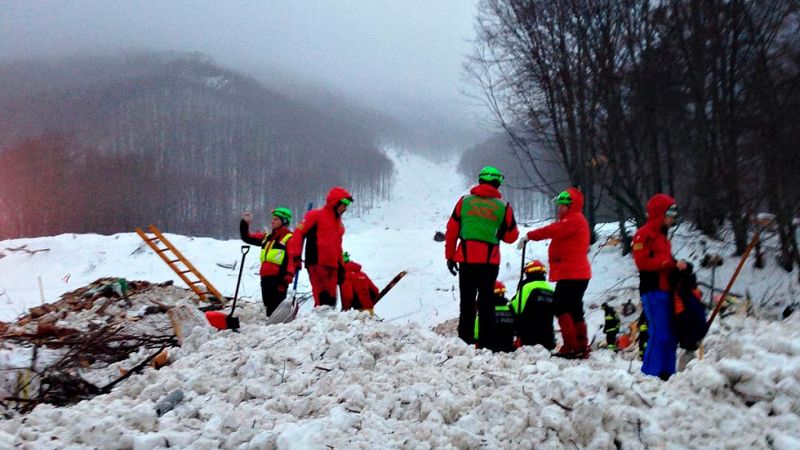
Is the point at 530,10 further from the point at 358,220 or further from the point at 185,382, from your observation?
the point at 358,220

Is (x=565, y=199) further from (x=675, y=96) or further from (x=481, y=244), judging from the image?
(x=675, y=96)

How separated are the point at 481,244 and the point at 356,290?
9.72 ft

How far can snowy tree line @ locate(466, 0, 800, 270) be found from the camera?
812cm

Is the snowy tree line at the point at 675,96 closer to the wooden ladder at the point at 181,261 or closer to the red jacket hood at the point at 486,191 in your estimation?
the red jacket hood at the point at 486,191

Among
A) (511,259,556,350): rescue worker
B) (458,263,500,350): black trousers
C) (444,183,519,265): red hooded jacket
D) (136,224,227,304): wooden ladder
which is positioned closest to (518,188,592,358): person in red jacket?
(511,259,556,350): rescue worker

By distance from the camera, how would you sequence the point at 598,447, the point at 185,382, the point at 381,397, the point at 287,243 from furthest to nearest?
the point at 287,243 → the point at 185,382 → the point at 381,397 → the point at 598,447

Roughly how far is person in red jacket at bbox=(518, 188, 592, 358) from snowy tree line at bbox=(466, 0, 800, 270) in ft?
13.3

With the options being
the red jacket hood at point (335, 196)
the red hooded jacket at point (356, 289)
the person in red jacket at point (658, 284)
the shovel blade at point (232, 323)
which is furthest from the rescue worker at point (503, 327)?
the shovel blade at point (232, 323)

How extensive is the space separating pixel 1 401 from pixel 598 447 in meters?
4.47

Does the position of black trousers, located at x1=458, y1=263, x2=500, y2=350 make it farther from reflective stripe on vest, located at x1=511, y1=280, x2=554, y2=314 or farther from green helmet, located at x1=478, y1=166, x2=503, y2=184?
green helmet, located at x1=478, y1=166, x2=503, y2=184

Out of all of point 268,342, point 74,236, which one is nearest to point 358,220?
point 74,236

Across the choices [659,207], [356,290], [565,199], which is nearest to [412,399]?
[659,207]

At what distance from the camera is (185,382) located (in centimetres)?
350

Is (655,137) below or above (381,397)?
above
